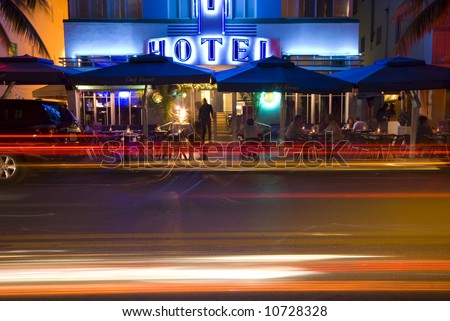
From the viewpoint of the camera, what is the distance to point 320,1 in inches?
934

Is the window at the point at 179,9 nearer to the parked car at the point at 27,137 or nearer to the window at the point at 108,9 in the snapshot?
the window at the point at 108,9

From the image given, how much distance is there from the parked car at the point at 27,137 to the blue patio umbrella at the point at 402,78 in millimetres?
7594

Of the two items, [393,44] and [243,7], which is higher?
[243,7]

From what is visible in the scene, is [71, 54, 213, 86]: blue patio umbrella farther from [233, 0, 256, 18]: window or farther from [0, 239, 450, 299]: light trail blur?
[233, 0, 256, 18]: window

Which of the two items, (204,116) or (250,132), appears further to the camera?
(204,116)

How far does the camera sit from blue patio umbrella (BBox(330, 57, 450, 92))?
1211 centimetres

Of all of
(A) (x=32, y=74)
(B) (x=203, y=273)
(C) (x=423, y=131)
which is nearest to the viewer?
(B) (x=203, y=273)

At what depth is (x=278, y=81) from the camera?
12312 millimetres

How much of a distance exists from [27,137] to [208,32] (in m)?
12.7

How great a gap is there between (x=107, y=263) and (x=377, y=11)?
28.9m

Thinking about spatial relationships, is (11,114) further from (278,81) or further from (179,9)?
(179,9)

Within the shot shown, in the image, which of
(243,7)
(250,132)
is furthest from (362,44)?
(250,132)

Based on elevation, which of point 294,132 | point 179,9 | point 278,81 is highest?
point 179,9

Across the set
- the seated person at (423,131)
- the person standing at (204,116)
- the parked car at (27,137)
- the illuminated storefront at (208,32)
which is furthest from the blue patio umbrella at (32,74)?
the seated person at (423,131)
